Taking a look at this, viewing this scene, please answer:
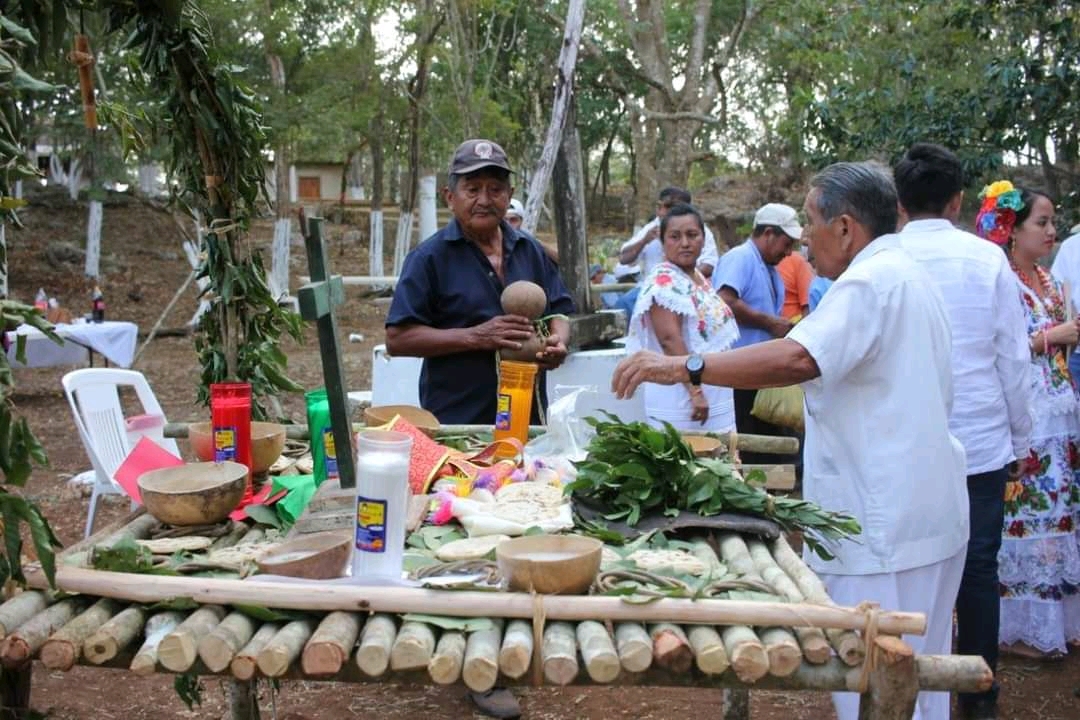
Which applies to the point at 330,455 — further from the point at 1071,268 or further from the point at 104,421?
the point at 1071,268

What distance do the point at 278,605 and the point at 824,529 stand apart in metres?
1.31

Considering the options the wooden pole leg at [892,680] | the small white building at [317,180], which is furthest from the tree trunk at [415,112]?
the wooden pole leg at [892,680]

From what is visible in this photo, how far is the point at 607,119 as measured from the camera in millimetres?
25484

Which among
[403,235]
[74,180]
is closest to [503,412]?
[403,235]

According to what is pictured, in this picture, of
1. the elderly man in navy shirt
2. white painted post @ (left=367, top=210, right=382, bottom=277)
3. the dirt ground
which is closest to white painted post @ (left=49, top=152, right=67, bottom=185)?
the dirt ground

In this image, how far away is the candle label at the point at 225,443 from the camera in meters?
2.82

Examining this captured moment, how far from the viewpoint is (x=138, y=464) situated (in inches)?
115

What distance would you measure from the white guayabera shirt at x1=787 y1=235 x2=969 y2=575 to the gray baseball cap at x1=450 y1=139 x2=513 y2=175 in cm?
138

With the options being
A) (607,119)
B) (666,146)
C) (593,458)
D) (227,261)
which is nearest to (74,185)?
(607,119)

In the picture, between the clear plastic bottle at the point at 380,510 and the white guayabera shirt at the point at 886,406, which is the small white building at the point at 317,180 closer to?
the white guayabera shirt at the point at 886,406

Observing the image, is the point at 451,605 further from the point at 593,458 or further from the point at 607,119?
the point at 607,119

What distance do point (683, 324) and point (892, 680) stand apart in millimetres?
2970

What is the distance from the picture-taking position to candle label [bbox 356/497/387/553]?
6.98 feet

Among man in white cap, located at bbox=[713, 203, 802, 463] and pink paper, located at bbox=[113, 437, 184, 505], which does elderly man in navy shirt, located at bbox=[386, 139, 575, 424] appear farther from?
man in white cap, located at bbox=[713, 203, 802, 463]
